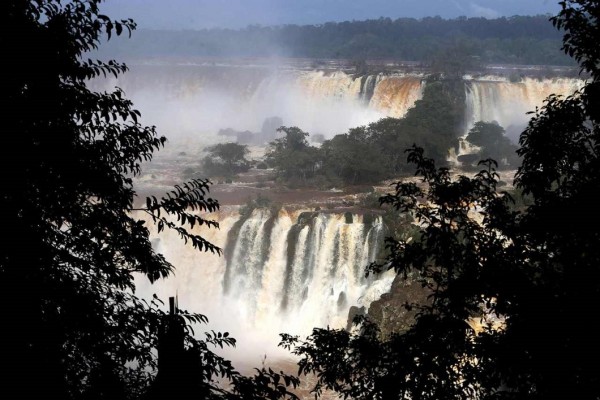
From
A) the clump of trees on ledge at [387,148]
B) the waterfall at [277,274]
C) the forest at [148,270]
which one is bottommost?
the waterfall at [277,274]

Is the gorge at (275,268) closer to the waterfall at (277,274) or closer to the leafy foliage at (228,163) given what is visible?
the waterfall at (277,274)

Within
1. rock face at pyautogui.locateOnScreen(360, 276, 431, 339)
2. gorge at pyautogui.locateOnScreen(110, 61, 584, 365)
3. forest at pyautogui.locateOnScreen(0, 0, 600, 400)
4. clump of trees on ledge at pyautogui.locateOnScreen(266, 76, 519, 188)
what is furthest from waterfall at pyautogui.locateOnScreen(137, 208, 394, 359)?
forest at pyautogui.locateOnScreen(0, 0, 600, 400)

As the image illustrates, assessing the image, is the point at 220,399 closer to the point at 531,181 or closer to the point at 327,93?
the point at 531,181

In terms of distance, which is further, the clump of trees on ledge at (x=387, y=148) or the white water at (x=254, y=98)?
the white water at (x=254, y=98)

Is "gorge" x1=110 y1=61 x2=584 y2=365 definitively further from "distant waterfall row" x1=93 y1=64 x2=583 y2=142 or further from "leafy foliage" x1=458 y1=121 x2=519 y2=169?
"distant waterfall row" x1=93 y1=64 x2=583 y2=142

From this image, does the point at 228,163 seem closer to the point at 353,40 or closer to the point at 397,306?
the point at 397,306

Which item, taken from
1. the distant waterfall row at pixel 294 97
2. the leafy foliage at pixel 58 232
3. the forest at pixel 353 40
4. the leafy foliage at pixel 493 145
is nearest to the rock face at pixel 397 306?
the leafy foliage at pixel 58 232
